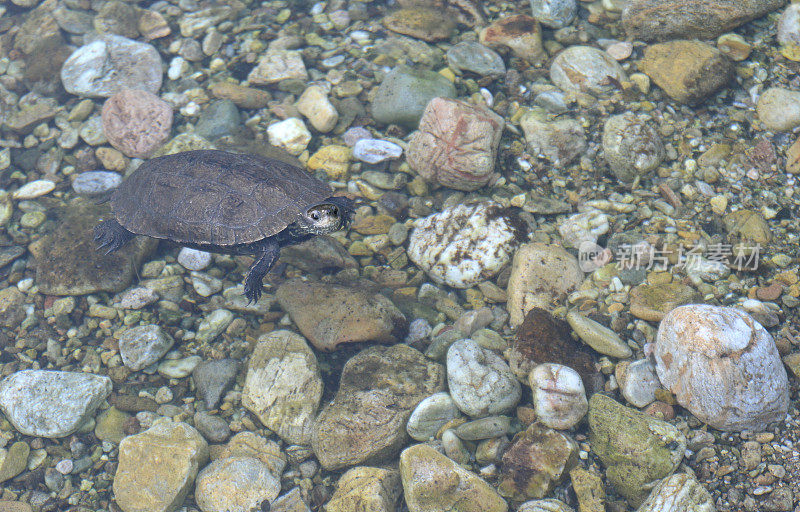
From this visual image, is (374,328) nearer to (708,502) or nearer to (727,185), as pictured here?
(708,502)

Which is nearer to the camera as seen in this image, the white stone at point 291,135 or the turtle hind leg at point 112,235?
the turtle hind leg at point 112,235

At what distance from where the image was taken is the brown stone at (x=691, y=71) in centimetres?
553

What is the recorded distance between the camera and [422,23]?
6.90m

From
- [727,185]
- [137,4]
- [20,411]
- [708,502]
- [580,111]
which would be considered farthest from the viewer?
[137,4]

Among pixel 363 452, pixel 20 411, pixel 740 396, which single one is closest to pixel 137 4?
pixel 20 411

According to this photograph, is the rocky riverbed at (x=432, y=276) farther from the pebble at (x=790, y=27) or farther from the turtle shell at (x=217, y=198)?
the turtle shell at (x=217, y=198)

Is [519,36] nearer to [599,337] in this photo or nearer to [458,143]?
[458,143]

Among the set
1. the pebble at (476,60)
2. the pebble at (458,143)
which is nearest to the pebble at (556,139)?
the pebble at (458,143)

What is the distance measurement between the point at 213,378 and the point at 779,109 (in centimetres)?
576

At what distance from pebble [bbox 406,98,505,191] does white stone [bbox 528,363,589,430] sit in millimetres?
2174

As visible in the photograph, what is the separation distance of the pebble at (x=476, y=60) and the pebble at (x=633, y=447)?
13.2ft

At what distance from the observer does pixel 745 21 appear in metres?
5.93

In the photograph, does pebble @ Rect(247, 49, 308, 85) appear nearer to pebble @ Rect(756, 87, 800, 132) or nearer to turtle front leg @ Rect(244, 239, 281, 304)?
turtle front leg @ Rect(244, 239, 281, 304)

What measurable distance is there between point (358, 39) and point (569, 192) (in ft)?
11.5
